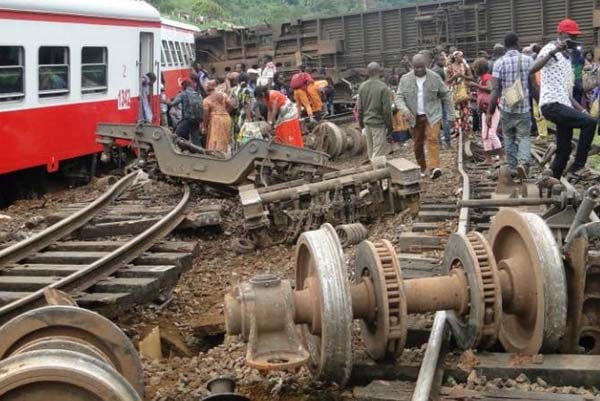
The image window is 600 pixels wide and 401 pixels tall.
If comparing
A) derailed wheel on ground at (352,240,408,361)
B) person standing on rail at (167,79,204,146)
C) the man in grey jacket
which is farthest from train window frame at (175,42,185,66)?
derailed wheel on ground at (352,240,408,361)

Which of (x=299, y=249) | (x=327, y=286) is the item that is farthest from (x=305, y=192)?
(x=327, y=286)

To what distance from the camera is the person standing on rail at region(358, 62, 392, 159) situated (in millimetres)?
11094

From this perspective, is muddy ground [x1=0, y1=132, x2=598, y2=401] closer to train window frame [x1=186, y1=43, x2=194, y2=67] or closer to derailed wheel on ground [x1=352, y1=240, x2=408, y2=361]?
derailed wheel on ground [x1=352, y1=240, x2=408, y2=361]

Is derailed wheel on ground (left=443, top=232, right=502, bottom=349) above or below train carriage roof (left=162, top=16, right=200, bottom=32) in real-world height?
below

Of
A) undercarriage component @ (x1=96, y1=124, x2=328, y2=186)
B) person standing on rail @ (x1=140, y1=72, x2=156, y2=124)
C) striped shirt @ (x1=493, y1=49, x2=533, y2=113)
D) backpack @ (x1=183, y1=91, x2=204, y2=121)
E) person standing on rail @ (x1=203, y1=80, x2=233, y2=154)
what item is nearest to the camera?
striped shirt @ (x1=493, y1=49, x2=533, y2=113)

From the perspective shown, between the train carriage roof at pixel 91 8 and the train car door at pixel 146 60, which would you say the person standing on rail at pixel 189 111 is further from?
the train car door at pixel 146 60

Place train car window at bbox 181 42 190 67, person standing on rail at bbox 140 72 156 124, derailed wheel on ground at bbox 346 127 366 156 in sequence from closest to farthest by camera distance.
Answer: person standing on rail at bbox 140 72 156 124 < derailed wheel on ground at bbox 346 127 366 156 < train car window at bbox 181 42 190 67

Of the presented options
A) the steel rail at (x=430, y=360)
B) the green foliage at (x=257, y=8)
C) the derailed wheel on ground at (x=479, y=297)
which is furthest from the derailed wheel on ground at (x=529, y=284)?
the green foliage at (x=257, y=8)

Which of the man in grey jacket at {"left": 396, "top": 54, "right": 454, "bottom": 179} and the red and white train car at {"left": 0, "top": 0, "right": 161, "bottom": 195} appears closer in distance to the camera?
the man in grey jacket at {"left": 396, "top": 54, "right": 454, "bottom": 179}

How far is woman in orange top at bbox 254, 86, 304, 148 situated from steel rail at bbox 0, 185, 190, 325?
3.08 m

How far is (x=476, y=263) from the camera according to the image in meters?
Answer: 3.98

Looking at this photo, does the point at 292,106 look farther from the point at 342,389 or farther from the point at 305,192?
the point at 342,389

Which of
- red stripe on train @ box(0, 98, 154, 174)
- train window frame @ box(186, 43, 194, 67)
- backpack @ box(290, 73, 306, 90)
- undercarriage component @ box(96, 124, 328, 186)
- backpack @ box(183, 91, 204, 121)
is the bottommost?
undercarriage component @ box(96, 124, 328, 186)

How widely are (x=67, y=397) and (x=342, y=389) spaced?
4.97 ft
